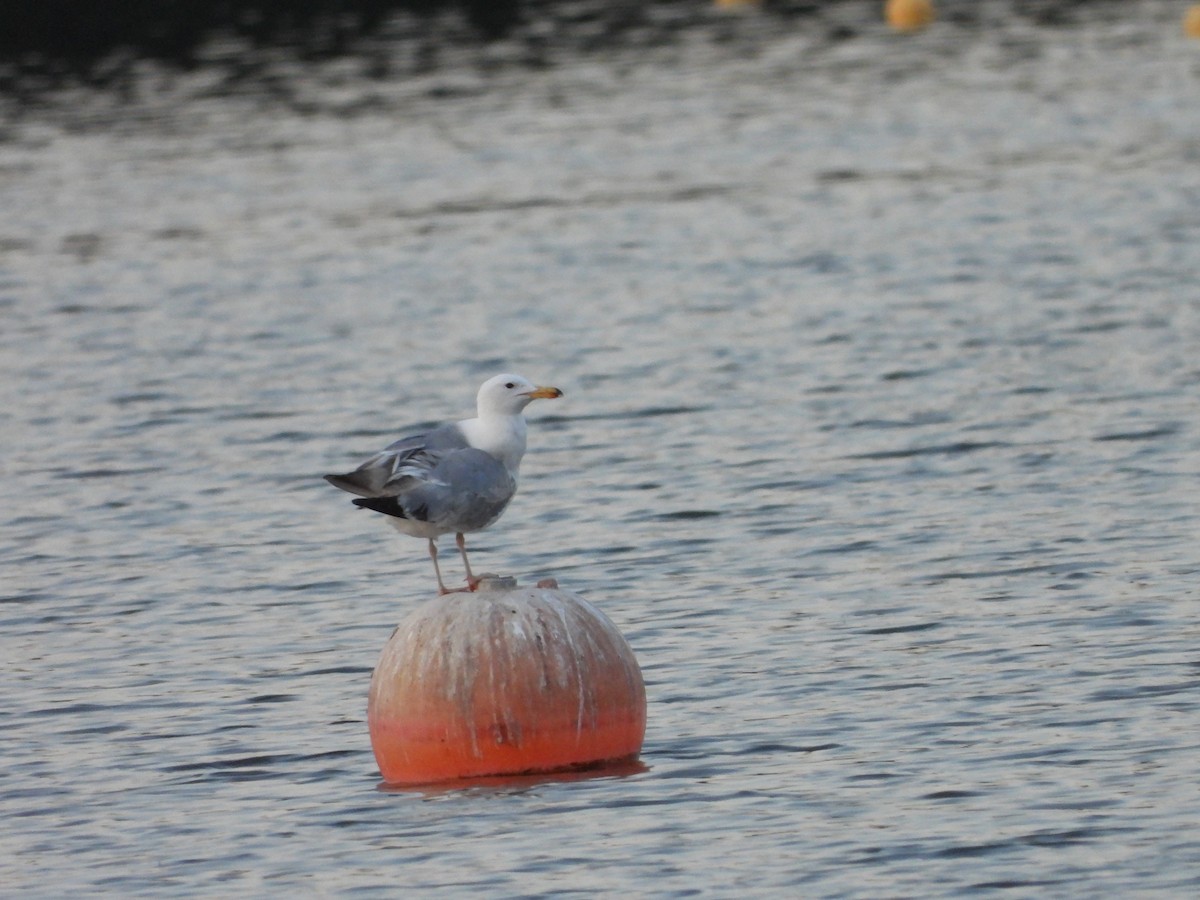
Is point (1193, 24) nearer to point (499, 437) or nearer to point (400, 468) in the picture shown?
point (499, 437)

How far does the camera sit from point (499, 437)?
41.8 feet

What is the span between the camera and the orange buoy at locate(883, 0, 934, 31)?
54250 millimetres

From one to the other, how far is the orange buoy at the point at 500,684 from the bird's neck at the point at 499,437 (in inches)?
26.3

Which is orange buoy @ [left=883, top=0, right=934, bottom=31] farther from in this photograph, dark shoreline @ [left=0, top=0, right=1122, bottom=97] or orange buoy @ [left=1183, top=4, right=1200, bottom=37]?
orange buoy @ [left=1183, top=4, right=1200, bottom=37]

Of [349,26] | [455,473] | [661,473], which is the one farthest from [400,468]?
[349,26]

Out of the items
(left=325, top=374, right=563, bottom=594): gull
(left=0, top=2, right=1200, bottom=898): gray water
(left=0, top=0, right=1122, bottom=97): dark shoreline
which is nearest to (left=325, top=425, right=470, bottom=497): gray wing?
(left=325, top=374, right=563, bottom=594): gull

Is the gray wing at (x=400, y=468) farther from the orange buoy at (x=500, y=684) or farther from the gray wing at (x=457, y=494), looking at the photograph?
the orange buoy at (x=500, y=684)

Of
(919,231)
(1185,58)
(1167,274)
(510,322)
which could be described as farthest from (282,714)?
(1185,58)

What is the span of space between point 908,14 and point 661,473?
115 ft

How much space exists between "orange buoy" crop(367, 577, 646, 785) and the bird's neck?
668 millimetres

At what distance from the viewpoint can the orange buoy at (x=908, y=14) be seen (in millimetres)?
54250

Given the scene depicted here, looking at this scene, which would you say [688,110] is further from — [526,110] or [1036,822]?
[1036,822]

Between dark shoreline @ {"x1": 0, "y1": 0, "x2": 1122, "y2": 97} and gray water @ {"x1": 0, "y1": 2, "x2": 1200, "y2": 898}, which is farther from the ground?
dark shoreline @ {"x1": 0, "y1": 0, "x2": 1122, "y2": 97}

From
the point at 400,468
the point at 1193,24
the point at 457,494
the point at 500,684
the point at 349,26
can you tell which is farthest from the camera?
the point at 349,26
